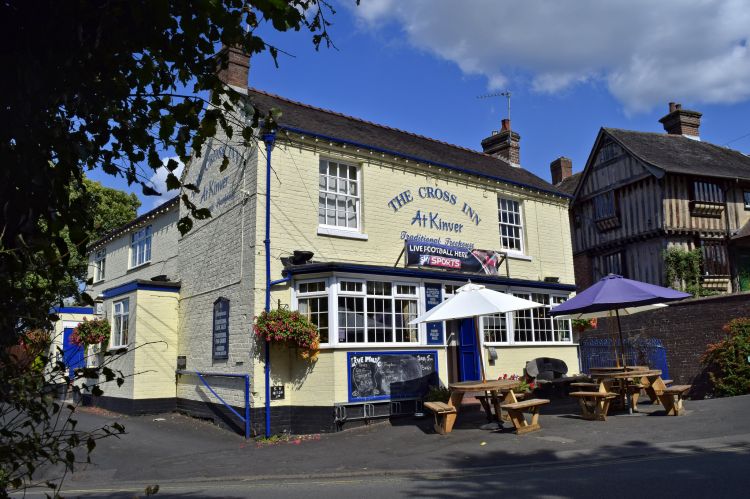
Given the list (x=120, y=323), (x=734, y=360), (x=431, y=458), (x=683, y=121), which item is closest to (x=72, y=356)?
(x=431, y=458)

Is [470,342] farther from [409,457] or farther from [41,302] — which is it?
[41,302]

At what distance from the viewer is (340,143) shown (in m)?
14.0

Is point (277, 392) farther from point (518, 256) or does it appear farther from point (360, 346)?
point (518, 256)

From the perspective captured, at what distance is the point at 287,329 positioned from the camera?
1164 cm

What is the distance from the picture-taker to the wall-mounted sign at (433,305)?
13820 millimetres

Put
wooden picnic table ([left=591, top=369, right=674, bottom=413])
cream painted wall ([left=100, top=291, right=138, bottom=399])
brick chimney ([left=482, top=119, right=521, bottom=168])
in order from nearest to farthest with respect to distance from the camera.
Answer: wooden picnic table ([left=591, top=369, right=674, bottom=413]), cream painted wall ([left=100, top=291, right=138, bottom=399]), brick chimney ([left=482, top=119, right=521, bottom=168])

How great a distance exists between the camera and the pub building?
40.7 feet

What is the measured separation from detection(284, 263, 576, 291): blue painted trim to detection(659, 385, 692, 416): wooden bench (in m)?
4.93

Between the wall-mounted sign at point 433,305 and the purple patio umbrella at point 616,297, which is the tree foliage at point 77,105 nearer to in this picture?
the purple patio umbrella at point 616,297

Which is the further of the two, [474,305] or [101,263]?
[101,263]

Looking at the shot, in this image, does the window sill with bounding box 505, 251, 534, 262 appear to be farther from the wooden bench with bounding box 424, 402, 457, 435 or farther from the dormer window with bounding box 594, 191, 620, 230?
the dormer window with bounding box 594, 191, 620, 230

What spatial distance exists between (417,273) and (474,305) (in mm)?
2908

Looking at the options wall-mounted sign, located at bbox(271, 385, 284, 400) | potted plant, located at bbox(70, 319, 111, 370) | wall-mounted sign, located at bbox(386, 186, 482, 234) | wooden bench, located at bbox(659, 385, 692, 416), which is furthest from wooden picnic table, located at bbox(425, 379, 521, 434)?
potted plant, located at bbox(70, 319, 111, 370)

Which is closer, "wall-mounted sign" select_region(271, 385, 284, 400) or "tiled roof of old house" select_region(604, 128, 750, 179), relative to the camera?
"wall-mounted sign" select_region(271, 385, 284, 400)
